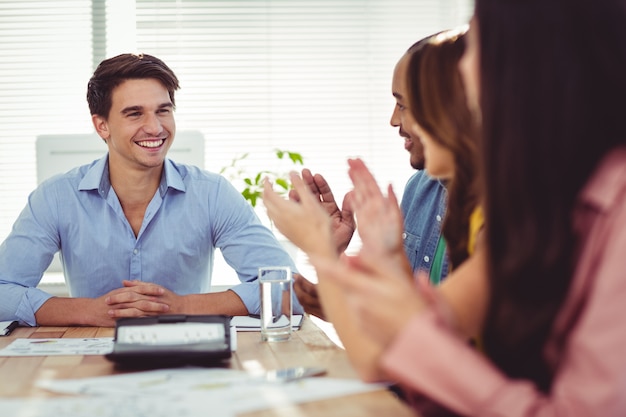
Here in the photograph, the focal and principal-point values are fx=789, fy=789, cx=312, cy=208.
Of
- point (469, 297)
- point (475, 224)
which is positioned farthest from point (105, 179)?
point (469, 297)

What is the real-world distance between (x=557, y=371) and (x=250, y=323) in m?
0.98

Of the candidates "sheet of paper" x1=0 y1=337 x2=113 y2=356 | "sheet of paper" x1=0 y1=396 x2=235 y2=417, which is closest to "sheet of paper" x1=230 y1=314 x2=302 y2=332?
"sheet of paper" x1=0 y1=337 x2=113 y2=356

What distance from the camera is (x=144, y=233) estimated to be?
2387 millimetres

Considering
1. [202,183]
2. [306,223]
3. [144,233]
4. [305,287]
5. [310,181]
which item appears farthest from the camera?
[202,183]

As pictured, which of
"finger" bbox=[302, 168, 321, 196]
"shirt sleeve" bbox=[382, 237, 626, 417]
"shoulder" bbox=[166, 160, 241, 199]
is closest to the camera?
"shirt sleeve" bbox=[382, 237, 626, 417]

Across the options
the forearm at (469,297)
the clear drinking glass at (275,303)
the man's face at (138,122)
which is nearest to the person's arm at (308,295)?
the clear drinking glass at (275,303)

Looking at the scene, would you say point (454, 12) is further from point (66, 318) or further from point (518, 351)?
point (518, 351)

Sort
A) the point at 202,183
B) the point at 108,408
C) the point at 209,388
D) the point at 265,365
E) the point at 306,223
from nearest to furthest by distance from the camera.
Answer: the point at 108,408, the point at 209,388, the point at 306,223, the point at 265,365, the point at 202,183

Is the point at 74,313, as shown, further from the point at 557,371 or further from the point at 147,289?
the point at 557,371

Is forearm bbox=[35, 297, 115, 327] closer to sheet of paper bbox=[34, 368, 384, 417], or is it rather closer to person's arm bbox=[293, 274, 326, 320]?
person's arm bbox=[293, 274, 326, 320]

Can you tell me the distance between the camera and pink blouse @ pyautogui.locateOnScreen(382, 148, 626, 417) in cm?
82

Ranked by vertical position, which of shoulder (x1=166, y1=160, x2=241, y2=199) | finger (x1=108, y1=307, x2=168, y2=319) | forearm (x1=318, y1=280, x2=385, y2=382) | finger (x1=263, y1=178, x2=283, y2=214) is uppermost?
finger (x1=263, y1=178, x2=283, y2=214)

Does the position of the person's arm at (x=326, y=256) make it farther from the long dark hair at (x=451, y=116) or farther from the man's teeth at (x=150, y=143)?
the man's teeth at (x=150, y=143)

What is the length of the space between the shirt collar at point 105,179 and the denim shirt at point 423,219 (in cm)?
72
